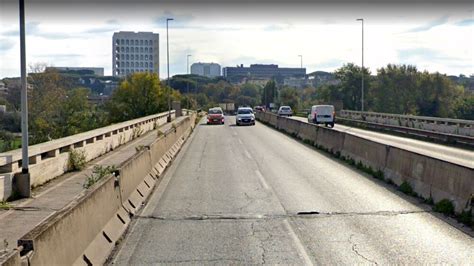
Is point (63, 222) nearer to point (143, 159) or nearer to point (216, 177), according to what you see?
point (143, 159)

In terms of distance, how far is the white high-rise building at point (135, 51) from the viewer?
279 feet

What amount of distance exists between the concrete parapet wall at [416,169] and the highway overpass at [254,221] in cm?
5

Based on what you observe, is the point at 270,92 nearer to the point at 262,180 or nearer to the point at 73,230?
the point at 262,180

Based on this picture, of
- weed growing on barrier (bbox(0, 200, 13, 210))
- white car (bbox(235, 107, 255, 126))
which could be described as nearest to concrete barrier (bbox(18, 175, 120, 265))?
weed growing on barrier (bbox(0, 200, 13, 210))

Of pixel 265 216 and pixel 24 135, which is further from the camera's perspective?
pixel 24 135

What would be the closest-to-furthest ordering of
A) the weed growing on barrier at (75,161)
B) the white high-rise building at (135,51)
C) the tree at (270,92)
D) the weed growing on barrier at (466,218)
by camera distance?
the weed growing on barrier at (466,218) → the weed growing on barrier at (75,161) → the white high-rise building at (135,51) → the tree at (270,92)

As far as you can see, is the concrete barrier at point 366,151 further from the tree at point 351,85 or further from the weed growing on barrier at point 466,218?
the tree at point 351,85

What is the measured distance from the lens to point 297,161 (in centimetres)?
2152

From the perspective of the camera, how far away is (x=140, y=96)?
86.4 m

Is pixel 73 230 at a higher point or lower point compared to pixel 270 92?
lower

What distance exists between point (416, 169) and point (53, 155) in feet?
32.0

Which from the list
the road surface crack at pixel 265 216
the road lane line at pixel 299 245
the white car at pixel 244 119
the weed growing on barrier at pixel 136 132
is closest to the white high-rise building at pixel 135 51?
the white car at pixel 244 119

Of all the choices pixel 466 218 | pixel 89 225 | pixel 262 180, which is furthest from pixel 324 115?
pixel 89 225

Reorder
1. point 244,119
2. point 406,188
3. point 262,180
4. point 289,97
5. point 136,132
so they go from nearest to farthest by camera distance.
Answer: point 406,188
point 262,180
point 136,132
point 244,119
point 289,97
